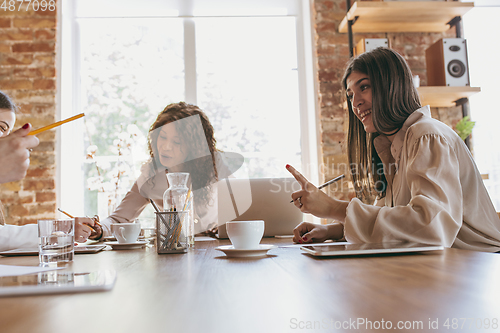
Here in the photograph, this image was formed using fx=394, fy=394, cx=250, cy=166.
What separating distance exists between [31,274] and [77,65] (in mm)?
3087

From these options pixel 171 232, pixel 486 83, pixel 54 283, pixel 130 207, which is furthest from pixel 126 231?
pixel 486 83

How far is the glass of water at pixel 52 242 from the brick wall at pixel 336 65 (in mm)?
2478

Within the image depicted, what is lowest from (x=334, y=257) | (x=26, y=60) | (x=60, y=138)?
(x=334, y=257)

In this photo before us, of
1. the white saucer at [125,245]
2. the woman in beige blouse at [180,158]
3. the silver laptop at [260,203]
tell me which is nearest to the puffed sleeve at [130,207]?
the woman in beige blouse at [180,158]

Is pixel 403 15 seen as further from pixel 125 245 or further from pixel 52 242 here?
pixel 52 242

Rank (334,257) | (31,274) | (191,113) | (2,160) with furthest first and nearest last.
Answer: (191,113) → (2,160) → (334,257) → (31,274)

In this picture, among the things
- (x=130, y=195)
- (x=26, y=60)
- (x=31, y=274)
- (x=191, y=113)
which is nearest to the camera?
(x=31, y=274)

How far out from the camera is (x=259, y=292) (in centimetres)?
48

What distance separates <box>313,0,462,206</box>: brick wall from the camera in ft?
10.1

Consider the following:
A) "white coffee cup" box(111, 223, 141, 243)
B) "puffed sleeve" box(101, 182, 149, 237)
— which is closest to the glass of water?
"white coffee cup" box(111, 223, 141, 243)

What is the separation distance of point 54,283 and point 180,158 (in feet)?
6.28

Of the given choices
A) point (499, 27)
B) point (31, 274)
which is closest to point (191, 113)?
point (31, 274)

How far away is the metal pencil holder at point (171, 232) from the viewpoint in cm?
99

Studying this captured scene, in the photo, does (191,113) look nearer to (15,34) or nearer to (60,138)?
(60,138)
